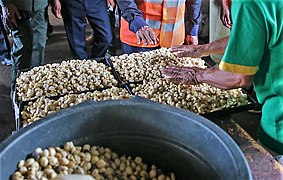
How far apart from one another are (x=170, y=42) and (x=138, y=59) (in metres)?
0.42

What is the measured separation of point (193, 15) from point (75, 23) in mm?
1065

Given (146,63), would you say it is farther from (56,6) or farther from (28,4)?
(56,6)

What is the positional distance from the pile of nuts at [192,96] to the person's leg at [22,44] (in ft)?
4.91

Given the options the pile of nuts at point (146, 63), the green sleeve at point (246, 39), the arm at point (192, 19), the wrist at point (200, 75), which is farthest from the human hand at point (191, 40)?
the green sleeve at point (246, 39)

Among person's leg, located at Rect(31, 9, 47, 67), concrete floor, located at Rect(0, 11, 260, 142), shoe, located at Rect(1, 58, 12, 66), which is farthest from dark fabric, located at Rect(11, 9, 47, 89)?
shoe, located at Rect(1, 58, 12, 66)

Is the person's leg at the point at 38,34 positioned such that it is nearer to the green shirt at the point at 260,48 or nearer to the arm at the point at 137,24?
the arm at the point at 137,24

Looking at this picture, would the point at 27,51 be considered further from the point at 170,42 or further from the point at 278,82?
the point at 278,82

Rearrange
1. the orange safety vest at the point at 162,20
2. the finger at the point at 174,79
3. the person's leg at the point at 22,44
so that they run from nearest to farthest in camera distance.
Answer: the finger at the point at 174,79, the orange safety vest at the point at 162,20, the person's leg at the point at 22,44

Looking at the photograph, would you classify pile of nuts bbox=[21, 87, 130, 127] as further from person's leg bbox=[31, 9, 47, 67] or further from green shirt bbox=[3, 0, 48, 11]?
person's leg bbox=[31, 9, 47, 67]

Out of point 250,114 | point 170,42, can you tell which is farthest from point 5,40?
point 250,114

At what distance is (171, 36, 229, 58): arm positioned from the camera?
7.10ft

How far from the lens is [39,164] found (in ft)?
4.00

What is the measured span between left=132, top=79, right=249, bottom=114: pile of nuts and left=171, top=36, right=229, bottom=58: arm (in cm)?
21

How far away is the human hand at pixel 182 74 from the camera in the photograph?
6.40 feet
